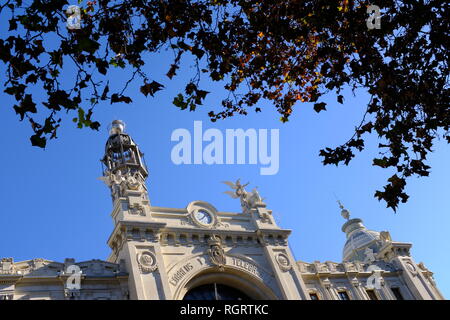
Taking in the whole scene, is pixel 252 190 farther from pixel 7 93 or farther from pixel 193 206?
pixel 7 93

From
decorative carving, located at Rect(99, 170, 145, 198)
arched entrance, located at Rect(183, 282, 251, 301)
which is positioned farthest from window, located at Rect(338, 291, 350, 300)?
decorative carving, located at Rect(99, 170, 145, 198)

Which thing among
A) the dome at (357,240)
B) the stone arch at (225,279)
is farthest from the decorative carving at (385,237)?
the stone arch at (225,279)

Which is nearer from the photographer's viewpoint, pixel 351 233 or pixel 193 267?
pixel 193 267

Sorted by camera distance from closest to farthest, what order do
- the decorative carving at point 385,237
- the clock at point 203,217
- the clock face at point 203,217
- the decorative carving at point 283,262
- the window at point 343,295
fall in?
the decorative carving at point 283,262 → the clock at point 203,217 → the clock face at point 203,217 → the window at point 343,295 → the decorative carving at point 385,237

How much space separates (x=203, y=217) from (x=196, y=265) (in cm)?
417

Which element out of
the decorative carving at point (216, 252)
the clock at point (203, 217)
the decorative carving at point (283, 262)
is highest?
the clock at point (203, 217)

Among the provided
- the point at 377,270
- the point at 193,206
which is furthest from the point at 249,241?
the point at 377,270

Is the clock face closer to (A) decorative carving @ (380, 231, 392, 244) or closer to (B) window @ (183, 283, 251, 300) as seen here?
(B) window @ (183, 283, 251, 300)

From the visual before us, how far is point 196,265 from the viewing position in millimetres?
26531

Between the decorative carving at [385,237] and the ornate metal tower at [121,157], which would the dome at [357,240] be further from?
the ornate metal tower at [121,157]

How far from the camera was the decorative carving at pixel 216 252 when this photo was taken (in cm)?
2708

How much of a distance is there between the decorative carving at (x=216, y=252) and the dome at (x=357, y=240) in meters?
18.2

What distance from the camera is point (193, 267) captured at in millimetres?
26391
